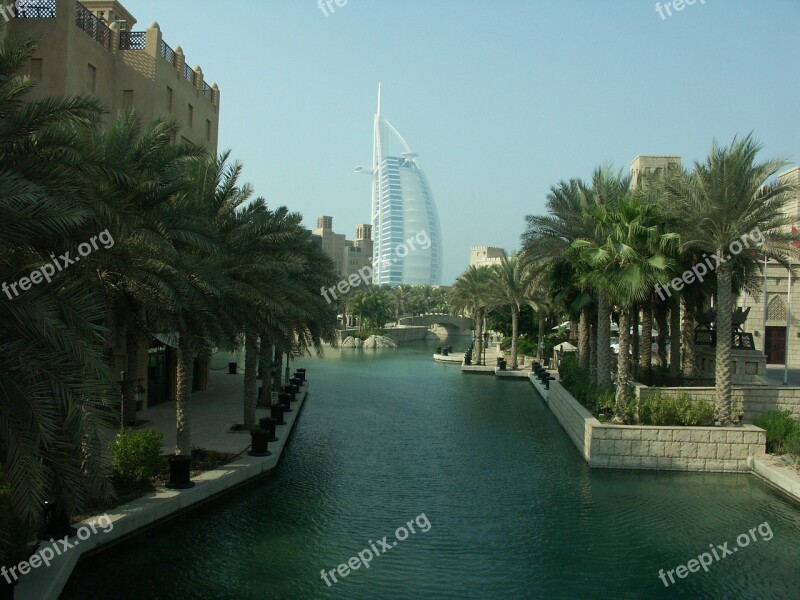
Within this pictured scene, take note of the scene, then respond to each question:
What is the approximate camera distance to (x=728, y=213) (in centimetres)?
1795

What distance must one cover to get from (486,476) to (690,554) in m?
5.65

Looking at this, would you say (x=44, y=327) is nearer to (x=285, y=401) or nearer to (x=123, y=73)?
(x=285, y=401)

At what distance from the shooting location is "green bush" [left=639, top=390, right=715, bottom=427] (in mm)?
17922

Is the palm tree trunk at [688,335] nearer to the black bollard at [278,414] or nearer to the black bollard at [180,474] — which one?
the black bollard at [278,414]

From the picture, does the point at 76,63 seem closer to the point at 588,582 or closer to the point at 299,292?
the point at 299,292

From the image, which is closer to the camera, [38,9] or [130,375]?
[130,375]

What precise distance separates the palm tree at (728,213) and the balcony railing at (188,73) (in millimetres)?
18039

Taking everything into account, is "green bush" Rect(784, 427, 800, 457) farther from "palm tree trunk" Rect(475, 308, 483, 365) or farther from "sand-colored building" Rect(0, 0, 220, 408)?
"palm tree trunk" Rect(475, 308, 483, 365)

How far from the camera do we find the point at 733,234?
711 inches

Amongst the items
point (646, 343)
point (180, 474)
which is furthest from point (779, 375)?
point (180, 474)

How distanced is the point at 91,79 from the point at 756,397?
21.6m

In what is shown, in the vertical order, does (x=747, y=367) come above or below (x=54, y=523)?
above

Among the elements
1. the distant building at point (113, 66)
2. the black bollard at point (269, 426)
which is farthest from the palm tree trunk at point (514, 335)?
the black bollard at point (269, 426)

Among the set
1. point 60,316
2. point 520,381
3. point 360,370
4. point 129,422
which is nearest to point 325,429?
point 129,422
